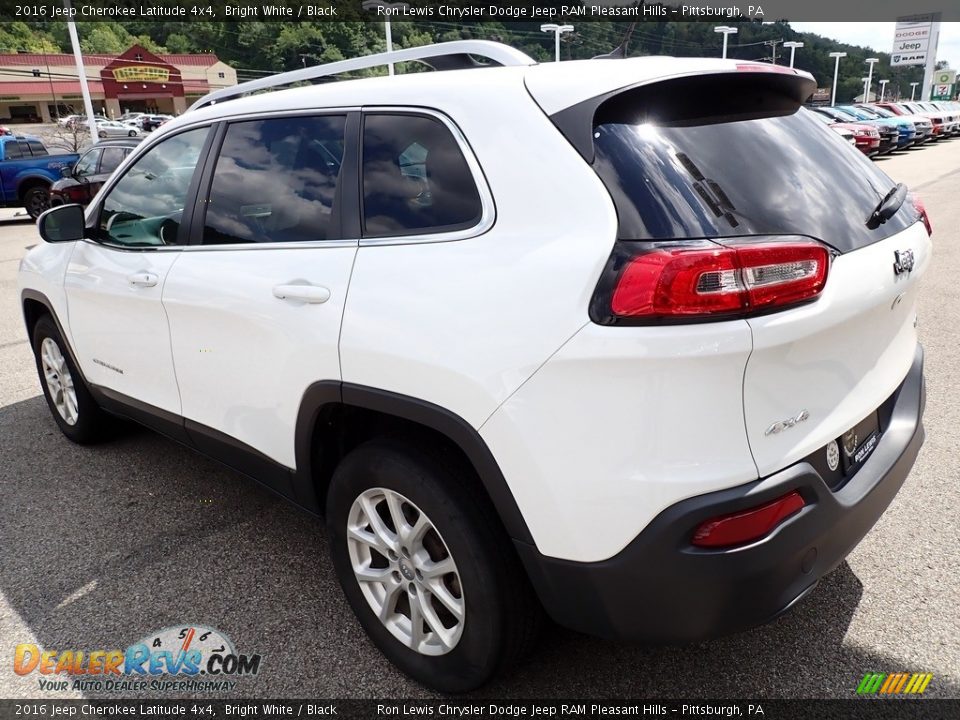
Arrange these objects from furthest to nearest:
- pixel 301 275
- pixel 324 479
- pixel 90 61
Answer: pixel 90 61, pixel 324 479, pixel 301 275

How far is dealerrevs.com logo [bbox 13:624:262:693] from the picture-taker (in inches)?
97.6

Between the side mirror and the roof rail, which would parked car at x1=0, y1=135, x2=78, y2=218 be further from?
the roof rail

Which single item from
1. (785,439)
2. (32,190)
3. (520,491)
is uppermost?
(785,439)

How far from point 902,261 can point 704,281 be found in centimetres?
87

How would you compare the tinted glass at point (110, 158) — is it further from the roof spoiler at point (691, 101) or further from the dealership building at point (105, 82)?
the dealership building at point (105, 82)

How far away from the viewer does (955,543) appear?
9.64 feet

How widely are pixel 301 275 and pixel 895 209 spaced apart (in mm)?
1846

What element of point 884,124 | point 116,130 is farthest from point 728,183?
point 116,130

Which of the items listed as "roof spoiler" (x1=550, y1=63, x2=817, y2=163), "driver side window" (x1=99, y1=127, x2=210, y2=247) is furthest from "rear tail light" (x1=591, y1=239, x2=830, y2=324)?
"driver side window" (x1=99, y1=127, x2=210, y2=247)

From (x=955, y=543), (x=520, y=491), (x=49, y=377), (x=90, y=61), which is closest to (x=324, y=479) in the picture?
(x=520, y=491)

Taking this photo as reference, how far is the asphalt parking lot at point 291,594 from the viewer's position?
237cm

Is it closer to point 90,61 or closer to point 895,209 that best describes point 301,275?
point 895,209

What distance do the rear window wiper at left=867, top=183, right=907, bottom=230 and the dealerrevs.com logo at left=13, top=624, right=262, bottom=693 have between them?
7.90 ft

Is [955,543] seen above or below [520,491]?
below
